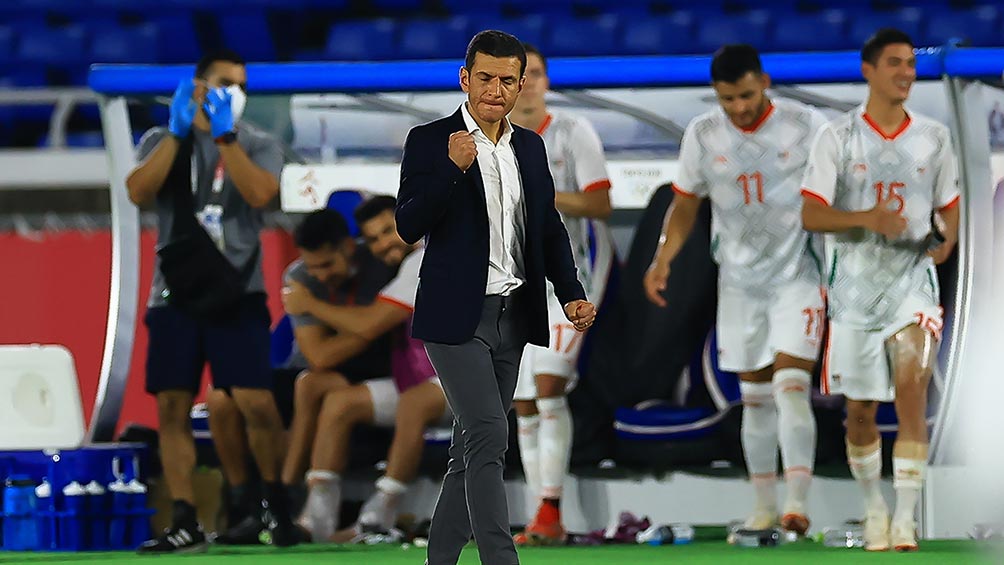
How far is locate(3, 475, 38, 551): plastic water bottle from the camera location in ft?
23.0

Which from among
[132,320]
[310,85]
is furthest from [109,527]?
[310,85]

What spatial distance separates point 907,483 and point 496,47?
272 centimetres

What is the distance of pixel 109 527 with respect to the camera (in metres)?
7.05

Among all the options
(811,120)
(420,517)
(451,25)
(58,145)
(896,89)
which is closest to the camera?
(896,89)

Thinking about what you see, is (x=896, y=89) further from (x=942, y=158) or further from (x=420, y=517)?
(x=420, y=517)

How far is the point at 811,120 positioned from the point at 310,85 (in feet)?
6.82

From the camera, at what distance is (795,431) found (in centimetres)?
657

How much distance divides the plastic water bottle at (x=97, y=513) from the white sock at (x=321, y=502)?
83cm

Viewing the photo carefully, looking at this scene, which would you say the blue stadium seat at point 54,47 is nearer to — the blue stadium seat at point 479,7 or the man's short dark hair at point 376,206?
the blue stadium seat at point 479,7

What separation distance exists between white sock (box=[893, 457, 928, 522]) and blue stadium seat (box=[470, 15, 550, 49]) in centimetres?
752

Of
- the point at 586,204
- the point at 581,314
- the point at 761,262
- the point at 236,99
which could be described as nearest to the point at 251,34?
the point at 236,99

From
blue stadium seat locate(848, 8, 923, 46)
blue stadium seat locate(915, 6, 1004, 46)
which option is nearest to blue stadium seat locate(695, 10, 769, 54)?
blue stadium seat locate(848, 8, 923, 46)

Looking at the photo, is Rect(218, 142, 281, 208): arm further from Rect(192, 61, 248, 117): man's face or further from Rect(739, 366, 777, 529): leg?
Rect(739, 366, 777, 529): leg

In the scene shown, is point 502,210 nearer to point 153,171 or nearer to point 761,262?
point 761,262
